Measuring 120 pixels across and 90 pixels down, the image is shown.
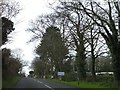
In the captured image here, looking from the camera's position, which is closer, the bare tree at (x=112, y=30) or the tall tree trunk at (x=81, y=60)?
the bare tree at (x=112, y=30)

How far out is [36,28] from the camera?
79500 mm

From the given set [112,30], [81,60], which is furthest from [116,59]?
[81,60]

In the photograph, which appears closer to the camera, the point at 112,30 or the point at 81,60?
the point at 112,30

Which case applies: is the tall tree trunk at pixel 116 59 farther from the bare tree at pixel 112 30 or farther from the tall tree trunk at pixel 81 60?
the tall tree trunk at pixel 81 60

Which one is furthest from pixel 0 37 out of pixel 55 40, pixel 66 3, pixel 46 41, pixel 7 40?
pixel 46 41

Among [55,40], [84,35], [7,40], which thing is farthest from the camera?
[55,40]

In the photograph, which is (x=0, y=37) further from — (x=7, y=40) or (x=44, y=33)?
(x=44, y=33)

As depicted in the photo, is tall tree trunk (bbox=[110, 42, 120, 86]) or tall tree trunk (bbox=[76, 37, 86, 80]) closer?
tall tree trunk (bbox=[110, 42, 120, 86])

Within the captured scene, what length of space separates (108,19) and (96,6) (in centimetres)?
228

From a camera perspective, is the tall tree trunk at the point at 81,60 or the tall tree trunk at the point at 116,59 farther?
the tall tree trunk at the point at 81,60

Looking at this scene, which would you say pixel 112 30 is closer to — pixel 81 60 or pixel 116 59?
pixel 116 59

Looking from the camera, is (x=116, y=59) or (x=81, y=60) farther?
(x=81, y=60)

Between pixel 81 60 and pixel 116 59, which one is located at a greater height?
pixel 81 60

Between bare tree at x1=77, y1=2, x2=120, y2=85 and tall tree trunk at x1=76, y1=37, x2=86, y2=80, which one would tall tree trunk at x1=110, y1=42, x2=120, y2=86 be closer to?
bare tree at x1=77, y1=2, x2=120, y2=85
